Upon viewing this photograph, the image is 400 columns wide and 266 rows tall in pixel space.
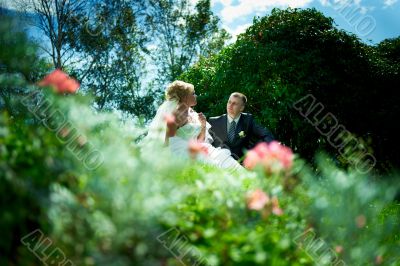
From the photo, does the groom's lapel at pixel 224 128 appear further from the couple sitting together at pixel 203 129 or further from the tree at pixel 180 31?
the tree at pixel 180 31

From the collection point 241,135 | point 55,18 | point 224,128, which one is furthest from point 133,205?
point 55,18

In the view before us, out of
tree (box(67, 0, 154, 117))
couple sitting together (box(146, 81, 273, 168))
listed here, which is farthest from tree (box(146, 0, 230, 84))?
couple sitting together (box(146, 81, 273, 168))

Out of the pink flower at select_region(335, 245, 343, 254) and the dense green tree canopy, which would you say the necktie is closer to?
the dense green tree canopy

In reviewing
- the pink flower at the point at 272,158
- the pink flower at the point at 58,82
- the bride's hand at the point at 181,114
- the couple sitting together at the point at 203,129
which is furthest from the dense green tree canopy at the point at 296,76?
the pink flower at the point at 58,82

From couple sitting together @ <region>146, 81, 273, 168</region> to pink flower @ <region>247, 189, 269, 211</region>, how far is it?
10.1 ft

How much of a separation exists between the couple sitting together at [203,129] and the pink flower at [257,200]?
3079mm

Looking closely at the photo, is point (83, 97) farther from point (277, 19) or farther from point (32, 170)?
point (277, 19)

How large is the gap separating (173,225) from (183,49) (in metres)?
25.0

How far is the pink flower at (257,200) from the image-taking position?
8.24 ft

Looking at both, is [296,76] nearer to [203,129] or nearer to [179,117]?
[203,129]

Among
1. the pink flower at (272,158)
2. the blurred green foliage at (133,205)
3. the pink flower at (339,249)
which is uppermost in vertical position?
the pink flower at (272,158)

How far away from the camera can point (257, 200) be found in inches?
99.7

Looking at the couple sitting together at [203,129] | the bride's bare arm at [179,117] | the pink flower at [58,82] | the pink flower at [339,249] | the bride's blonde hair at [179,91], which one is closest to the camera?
the pink flower at [58,82]

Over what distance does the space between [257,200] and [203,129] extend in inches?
212
